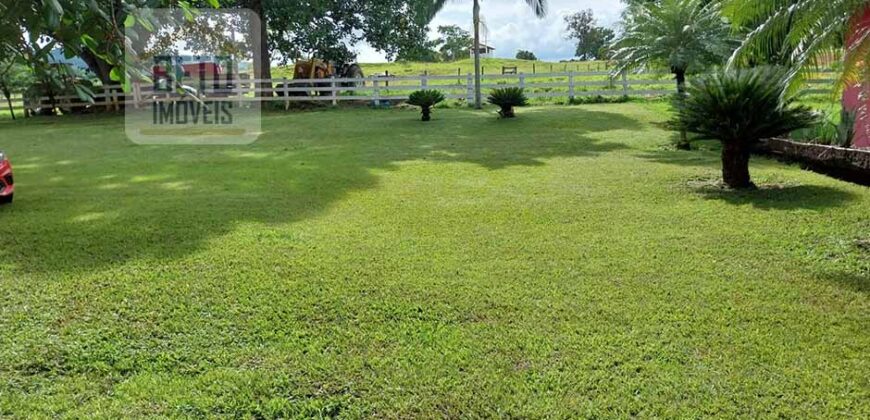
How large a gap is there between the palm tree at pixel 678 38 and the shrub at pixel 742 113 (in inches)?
220

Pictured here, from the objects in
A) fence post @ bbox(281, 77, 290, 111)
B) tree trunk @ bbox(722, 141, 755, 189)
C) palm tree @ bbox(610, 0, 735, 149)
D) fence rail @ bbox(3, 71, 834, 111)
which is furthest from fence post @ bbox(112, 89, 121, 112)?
tree trunk @ bbox(722, 141, 755, 189)

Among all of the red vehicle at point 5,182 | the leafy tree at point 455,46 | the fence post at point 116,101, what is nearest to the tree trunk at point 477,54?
the fence post at point 116,101

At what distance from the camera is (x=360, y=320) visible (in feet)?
10.5

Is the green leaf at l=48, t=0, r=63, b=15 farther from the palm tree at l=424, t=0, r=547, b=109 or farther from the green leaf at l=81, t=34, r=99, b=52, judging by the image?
the palm tree at l=424, t=0, r=547, b=109

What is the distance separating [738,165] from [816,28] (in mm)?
1960

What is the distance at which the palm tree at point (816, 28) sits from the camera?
4.17 meters

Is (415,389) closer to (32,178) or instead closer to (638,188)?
(638,188)

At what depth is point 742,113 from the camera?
620 cm

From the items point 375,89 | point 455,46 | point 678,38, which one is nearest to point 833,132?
point 678,38

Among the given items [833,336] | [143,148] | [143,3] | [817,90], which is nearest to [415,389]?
[143,3]

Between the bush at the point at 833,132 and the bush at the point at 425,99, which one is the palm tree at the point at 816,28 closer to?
the bush at the point at 833,132

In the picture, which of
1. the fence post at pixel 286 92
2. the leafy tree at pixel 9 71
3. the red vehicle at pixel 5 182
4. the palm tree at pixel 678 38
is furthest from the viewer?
the fence post at pixel 286 92

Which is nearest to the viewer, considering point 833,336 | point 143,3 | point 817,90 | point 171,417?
point 143,3

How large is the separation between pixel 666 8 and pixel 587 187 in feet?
25.1
